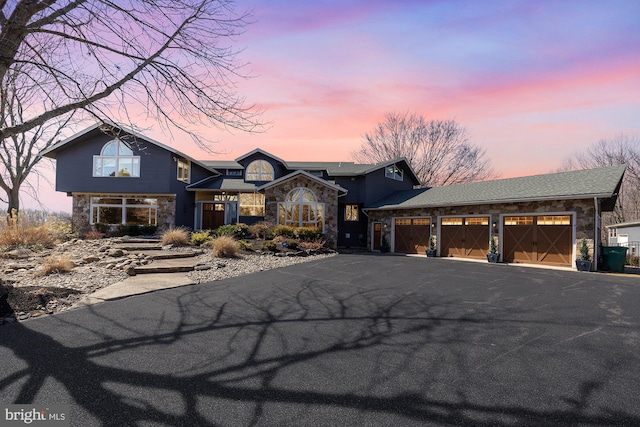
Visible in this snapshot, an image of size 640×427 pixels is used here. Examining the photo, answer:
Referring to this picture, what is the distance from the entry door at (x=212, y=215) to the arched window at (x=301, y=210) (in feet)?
18.2

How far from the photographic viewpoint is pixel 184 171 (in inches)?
870

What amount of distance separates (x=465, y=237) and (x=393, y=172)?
9.57 meters

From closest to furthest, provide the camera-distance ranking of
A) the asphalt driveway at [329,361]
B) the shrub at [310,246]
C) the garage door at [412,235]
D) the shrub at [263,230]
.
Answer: the asphalt driveway at [329,361], the shrub at [310,246], the shrub at [263,230], the garage door at [412,235]

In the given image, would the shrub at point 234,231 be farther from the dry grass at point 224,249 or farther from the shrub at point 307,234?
the dry grass at point 224,249

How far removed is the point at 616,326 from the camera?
5418 millimetres

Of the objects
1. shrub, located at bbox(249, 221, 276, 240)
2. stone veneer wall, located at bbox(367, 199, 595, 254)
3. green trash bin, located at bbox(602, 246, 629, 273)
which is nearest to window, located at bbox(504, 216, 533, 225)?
stone veneer wall, located at bbox(367, 199, 595, 254)

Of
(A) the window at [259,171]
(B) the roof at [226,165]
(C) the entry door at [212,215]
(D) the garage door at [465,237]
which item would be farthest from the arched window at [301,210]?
(D) the garage door at [465,237]

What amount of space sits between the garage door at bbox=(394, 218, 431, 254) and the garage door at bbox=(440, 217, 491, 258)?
1045 millimetres

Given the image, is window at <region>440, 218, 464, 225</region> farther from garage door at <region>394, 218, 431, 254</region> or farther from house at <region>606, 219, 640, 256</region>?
house at <region>606, 219, 640, 256</region>

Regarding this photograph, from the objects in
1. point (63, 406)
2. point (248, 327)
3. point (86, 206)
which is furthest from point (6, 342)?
point (86, 206)

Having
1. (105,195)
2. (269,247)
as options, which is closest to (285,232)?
(269,247)

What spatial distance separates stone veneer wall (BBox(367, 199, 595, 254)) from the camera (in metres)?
12.4

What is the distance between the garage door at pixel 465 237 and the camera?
615 inches

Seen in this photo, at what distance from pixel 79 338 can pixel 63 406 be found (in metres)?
1.83
